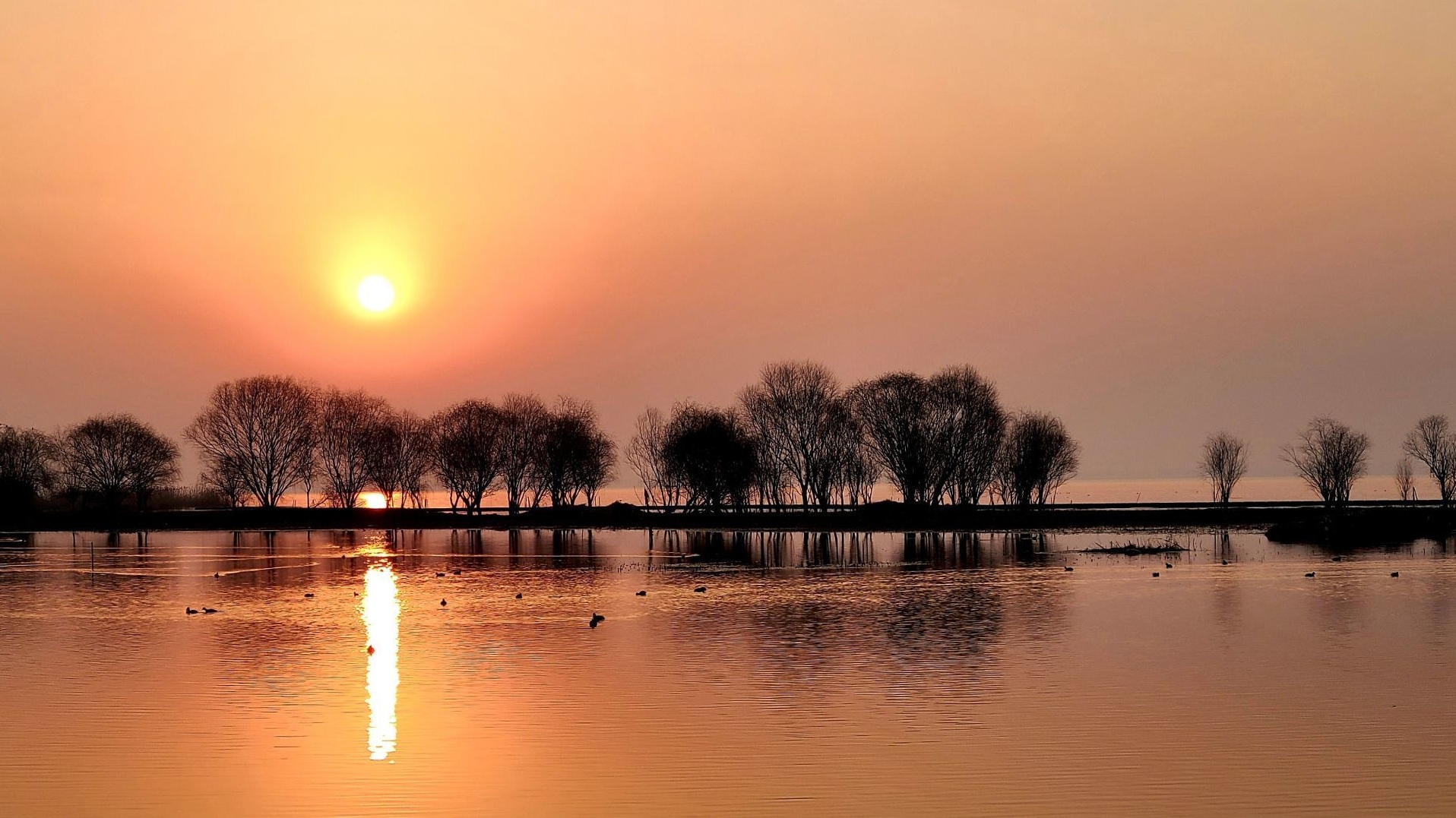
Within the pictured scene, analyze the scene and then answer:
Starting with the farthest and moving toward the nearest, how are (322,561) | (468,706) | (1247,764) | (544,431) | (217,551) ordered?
(544,431)
(217,551)
(322,561)
(468,706)
(1247,764)

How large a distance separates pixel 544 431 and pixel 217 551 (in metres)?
70.7

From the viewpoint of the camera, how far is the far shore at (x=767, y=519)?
124 metres

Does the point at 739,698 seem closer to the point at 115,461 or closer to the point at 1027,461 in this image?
the point at 1027,461

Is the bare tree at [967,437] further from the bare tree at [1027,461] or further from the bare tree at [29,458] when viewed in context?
the bare tree at [29,458]

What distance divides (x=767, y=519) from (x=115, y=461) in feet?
291

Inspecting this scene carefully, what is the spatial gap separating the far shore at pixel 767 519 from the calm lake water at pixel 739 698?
64.2 metres

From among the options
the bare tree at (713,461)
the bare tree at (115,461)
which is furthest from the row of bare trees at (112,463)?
the bare tree at (713,461)

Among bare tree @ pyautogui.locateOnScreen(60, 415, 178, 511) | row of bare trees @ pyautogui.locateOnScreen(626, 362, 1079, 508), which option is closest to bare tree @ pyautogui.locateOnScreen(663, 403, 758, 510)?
row of bare trees @ pyautogui.locateOnScreen(626, 362, 1079, 508)

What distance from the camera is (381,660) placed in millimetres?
35844

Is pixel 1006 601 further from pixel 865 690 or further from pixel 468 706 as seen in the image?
pixel 468 706

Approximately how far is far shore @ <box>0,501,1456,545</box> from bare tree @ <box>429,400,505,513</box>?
5189 millimetres

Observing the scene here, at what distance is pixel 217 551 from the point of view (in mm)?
94938

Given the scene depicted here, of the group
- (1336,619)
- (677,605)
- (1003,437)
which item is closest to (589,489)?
(1003,437)

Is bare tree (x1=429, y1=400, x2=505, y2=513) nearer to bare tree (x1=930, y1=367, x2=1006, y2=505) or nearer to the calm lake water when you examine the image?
bare tree (x1=930, y1=367, x2=1006, y2=505)
